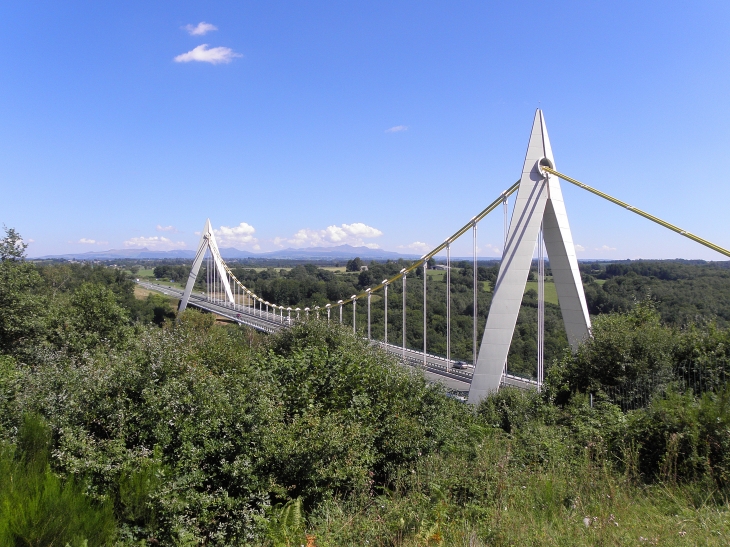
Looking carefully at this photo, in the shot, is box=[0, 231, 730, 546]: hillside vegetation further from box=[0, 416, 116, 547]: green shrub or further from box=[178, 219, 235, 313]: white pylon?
box=[178, 219, 235, 313]: white pylon

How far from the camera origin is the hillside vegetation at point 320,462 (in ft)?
16.0

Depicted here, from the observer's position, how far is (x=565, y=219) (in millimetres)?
16734

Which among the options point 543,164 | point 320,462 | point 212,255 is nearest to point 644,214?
point 543,164

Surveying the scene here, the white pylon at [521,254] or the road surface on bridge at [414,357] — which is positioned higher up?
the white pylon at [521,254]

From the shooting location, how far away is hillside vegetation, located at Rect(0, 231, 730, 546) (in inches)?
192


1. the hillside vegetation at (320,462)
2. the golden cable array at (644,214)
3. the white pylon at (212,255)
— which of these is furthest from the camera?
the white pylon at (212,255)

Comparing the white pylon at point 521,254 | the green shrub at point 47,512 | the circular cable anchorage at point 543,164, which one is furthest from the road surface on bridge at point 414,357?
the circular cable anchorage at point 543,164

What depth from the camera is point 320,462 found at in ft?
22.3

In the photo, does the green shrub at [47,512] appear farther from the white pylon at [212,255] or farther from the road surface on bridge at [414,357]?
the white pylon at [212,255]

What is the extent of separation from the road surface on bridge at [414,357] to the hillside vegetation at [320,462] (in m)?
3.46

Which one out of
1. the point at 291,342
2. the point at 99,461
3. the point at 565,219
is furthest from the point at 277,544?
the point at 565,219

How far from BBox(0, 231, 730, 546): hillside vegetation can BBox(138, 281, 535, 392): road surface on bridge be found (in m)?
3.46

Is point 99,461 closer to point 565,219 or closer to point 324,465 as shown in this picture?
point 324,465

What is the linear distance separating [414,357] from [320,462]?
21.3 m
